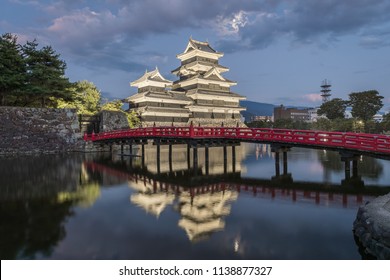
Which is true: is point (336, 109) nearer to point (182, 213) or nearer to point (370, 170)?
point (370, 170)

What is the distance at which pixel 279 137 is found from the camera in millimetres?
18188

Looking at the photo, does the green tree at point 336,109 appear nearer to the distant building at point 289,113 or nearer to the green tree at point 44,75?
the distant building at point 289,113

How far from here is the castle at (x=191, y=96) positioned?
1927 inches

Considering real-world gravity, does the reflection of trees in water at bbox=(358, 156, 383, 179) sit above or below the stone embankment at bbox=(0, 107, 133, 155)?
below

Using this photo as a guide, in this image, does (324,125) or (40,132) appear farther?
(324,125)

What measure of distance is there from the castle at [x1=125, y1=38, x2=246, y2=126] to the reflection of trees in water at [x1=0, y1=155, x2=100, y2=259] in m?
28.6

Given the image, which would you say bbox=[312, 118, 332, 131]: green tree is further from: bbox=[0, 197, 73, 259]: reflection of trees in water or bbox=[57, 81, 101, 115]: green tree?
bbox=[0, 197, 73, 259]: reflection of trees in water

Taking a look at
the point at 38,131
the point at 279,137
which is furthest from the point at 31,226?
the point at 38,131

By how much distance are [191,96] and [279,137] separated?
3495 centimetres

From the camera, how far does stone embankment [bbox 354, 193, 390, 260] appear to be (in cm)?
605

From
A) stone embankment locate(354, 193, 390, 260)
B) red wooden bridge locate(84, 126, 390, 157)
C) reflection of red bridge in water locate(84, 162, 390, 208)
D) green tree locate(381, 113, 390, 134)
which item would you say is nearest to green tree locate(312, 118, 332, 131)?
green tree locate(381, 113, 390, 134)

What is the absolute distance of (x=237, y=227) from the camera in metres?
9.06
